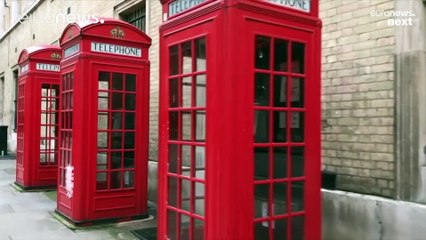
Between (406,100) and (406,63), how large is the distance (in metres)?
0.36

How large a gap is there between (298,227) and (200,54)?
1670 millimetres

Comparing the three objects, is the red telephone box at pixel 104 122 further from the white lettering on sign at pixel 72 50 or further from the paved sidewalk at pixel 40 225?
the paved sidewalk at pixel 40 225

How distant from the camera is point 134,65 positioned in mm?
6234

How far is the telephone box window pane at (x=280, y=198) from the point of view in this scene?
3.56 meters

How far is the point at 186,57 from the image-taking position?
3.75 metres

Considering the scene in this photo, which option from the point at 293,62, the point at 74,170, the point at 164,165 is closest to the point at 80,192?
the point at 74,170

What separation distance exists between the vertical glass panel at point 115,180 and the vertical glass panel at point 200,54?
3.15 m

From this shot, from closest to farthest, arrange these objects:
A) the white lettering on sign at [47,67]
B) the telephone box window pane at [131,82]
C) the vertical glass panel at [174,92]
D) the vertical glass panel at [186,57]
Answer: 1. the vertical glass panel at [186,57]
2. the vertical glass panel at [174,92]
3. the telephone box window pane at [131,82]
4. the white lettering on sign at [47,67]

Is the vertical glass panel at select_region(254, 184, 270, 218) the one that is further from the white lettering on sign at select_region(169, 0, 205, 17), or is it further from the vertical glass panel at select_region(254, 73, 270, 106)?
the white lettering on sign at select_region(169, 0, 205, 17)

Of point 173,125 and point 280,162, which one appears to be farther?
point 173,125

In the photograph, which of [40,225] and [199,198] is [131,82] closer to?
[40,225]

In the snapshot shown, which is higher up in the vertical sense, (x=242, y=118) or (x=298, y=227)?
(x=242, y=118)

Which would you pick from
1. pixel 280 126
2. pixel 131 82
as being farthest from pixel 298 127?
pixel 131 82

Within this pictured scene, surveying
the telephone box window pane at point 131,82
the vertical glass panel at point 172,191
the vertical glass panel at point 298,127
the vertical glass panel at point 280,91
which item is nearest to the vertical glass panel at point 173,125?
the vertical glass panel at point 172,191
